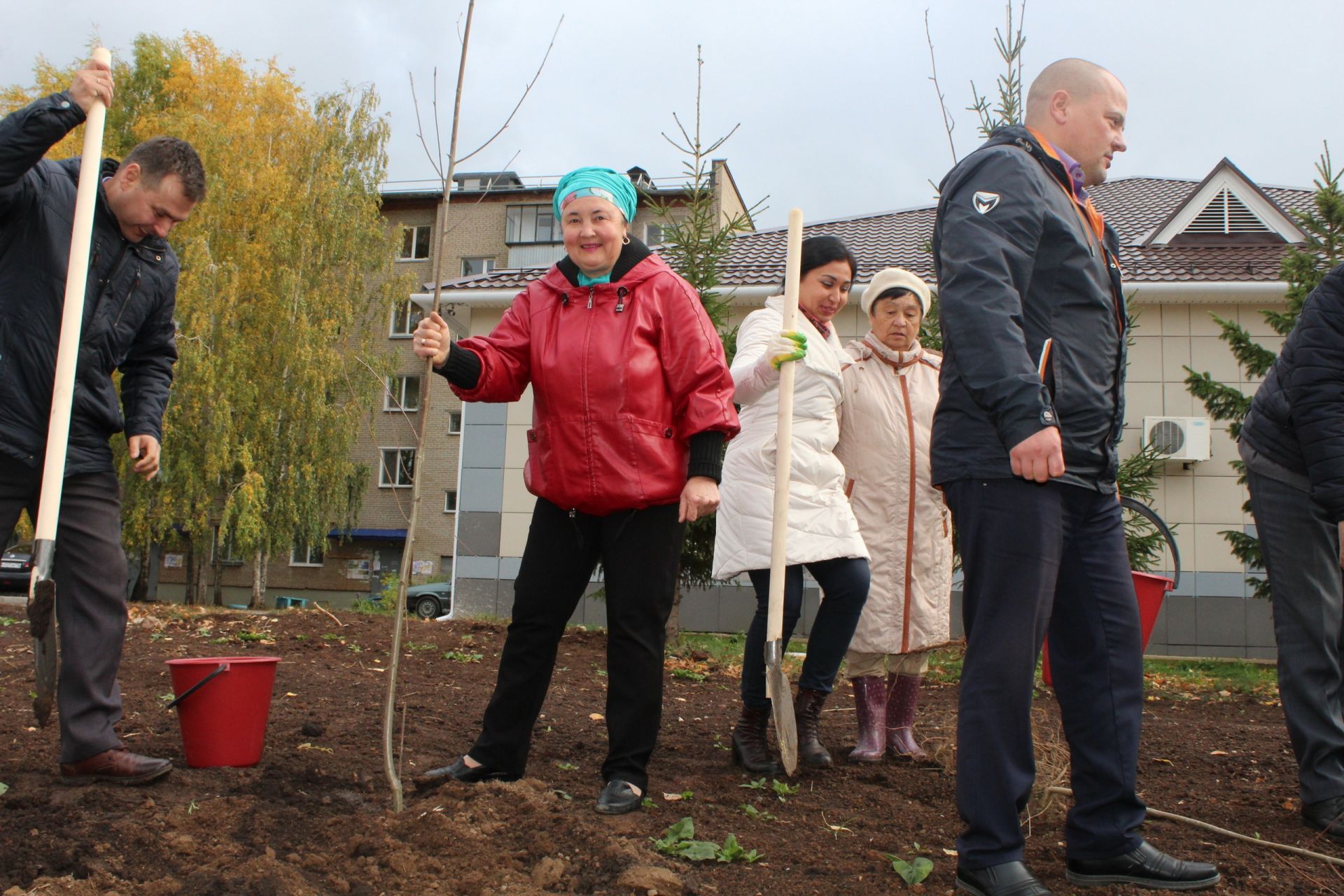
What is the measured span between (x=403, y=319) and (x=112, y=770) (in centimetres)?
2204

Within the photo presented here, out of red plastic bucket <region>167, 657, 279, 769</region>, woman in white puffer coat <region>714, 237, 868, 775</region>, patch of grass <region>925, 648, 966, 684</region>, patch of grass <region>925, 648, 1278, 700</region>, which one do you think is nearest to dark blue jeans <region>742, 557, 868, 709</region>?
woman in white puffer coat <region>714, 237, 868, 775</region>

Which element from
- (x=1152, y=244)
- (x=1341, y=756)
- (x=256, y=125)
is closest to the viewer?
(x=1341, y=756)

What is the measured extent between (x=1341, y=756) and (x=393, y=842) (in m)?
2.76

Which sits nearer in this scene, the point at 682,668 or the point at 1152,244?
the point at 682,668

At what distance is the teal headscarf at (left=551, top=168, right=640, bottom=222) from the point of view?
10.7 ft

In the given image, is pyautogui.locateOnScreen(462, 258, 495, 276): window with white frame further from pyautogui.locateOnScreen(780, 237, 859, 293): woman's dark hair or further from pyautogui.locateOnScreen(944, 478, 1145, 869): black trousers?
pyautogui.locateOnScreen(944, 478, 1145, 869): black trousers

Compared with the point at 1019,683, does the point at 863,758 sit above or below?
below

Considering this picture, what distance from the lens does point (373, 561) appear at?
31797 mm

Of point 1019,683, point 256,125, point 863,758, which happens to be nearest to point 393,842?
point 1019,683

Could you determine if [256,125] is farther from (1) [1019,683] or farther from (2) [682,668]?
(1) [1019,683]

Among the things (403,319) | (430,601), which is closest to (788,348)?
(403,319)

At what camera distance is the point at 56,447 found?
2604 mm

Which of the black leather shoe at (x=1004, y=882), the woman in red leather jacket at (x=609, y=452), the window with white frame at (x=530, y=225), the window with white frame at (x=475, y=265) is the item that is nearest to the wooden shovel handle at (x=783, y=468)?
the woman in red leather jacket at (x=609, y=452)

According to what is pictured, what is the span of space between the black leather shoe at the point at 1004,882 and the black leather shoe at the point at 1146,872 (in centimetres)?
23
